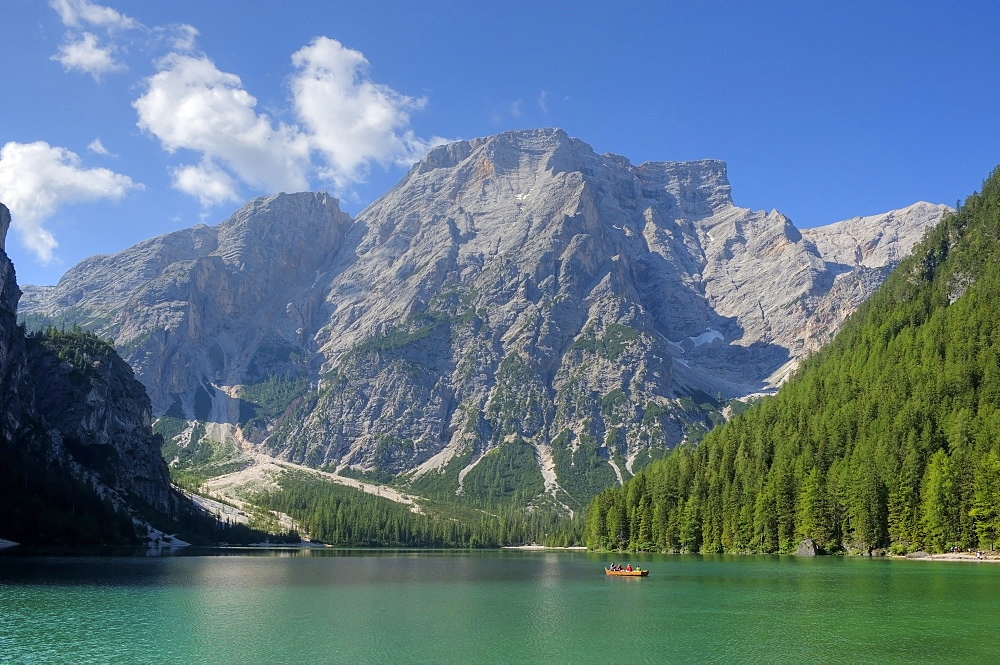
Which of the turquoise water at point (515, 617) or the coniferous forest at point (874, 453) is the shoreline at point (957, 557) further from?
the turquoise water at point (515, 617)

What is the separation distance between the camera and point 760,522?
142m

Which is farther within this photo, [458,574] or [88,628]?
[458,574]

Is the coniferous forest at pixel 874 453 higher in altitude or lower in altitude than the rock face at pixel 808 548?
higher

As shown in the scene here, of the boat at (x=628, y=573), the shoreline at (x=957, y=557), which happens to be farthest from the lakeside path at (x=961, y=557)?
the boat at (x=628, y=573)

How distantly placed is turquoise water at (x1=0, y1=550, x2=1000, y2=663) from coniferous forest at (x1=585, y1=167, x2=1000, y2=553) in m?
18.4

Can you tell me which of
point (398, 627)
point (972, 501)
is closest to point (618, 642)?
point (398, 627)

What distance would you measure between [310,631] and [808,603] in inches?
1648

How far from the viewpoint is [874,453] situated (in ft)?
433

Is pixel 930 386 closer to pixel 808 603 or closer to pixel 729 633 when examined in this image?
pixel 808 603

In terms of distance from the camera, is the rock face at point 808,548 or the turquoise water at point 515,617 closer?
the turquoise water at point 515,617

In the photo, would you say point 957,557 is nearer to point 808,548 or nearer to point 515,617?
point 808,548

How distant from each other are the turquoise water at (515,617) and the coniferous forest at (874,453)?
60.3ft

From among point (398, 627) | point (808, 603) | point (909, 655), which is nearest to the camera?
point (909, 655)

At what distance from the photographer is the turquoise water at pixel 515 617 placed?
48.6 meters
